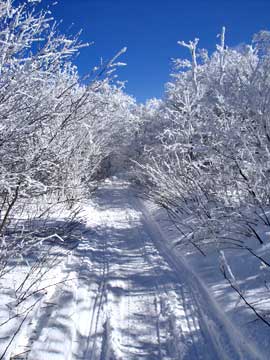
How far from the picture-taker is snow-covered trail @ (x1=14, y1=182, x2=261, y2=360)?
321 cm

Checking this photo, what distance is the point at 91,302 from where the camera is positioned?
429 centimetres

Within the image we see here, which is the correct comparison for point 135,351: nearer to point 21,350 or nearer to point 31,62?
point 21,350

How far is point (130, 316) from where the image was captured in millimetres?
3990

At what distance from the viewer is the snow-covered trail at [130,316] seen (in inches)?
126

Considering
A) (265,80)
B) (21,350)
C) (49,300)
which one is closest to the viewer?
(21,350)

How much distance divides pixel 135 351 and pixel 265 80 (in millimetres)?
4263

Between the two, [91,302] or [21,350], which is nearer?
[21,350]

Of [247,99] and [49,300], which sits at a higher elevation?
[247,99]

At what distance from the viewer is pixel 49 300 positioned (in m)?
4.13

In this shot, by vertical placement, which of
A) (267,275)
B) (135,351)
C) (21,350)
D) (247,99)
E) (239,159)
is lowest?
(135,351)

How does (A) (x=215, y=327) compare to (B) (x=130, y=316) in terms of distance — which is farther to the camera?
(B) (x=130, y=316)

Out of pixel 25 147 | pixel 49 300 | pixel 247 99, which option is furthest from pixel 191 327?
pixel 247 99

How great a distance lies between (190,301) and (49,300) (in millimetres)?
1950

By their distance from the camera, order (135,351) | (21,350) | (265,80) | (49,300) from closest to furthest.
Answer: (21,350) < (135,351) < (49,300) < (265,80)
